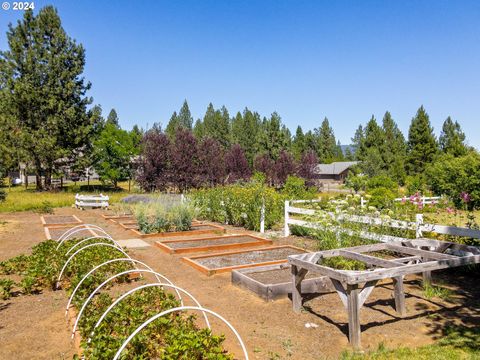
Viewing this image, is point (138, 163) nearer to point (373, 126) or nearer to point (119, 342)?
point (119, 342)

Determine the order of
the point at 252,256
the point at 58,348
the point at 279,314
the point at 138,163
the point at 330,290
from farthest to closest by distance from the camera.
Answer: the point at 138,163, the point at 252,256, the point at 330,290, the point at 279,314, the point at 58,348

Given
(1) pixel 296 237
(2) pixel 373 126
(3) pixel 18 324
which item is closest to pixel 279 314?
(3) pixel 18 324

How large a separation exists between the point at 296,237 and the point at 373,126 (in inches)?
1848

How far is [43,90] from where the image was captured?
32438 mm

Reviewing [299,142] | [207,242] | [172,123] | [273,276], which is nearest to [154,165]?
[207,242]

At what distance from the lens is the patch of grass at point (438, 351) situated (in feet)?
13.5

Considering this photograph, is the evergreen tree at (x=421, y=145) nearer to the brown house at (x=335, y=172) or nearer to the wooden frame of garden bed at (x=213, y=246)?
the brown house at (x=335, y=172)

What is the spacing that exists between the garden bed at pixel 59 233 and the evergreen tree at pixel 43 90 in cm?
1983

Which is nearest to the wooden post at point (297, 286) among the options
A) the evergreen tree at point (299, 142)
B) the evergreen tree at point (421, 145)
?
the evergreen tree at point (421, 145)

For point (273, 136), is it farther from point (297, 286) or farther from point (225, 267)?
point (297, 286)

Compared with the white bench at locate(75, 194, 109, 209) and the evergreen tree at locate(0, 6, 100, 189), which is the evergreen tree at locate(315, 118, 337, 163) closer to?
the evergreen tree at locate(0, 6, 100, 189)

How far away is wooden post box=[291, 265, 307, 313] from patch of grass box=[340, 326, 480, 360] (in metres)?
1.36

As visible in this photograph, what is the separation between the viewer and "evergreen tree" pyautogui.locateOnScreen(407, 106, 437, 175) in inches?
2119

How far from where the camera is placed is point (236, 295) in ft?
21.5
